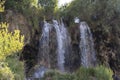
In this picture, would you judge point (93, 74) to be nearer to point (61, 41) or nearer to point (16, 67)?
point (16, 67)

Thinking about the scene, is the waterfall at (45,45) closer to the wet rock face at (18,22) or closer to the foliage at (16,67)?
the wet rock face at (18,22)

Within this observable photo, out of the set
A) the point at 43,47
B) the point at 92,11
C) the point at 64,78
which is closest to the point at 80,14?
the point at 92,11

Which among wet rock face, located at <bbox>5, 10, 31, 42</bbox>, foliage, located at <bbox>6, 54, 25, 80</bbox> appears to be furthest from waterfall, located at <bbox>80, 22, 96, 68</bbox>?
foliage, located at <bbox>6, 54, 25, 80</bbox>

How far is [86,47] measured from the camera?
16.0 m

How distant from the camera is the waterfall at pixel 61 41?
1537 centimetres

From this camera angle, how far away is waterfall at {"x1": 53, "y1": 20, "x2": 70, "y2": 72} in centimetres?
1537

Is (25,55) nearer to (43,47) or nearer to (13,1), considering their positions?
(43,47)

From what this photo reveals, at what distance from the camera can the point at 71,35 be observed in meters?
16.5

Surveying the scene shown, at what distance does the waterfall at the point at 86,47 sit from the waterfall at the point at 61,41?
851mm

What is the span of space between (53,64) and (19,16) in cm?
314

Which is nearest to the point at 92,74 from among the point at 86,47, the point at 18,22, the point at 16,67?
the point at 16,67

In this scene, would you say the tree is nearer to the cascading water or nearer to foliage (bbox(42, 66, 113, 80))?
the cascading water

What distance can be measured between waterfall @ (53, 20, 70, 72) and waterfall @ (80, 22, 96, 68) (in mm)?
851

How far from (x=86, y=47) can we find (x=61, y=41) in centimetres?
142
